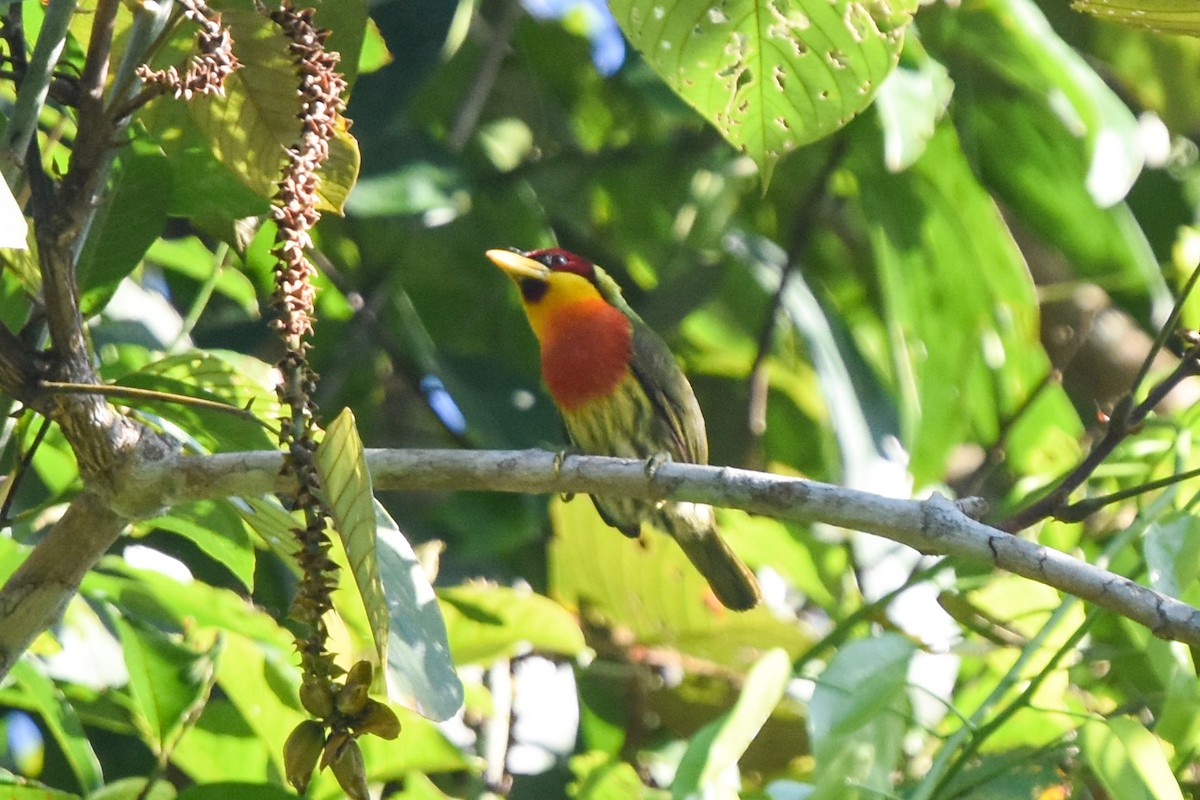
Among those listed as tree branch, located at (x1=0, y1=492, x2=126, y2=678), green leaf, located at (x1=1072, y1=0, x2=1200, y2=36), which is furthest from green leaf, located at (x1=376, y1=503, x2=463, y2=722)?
green leaf, located at (x1=1072, y1=0, x2=1200, y2=36)

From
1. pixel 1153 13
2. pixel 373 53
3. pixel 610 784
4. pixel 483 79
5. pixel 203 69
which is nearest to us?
pixel 203 69

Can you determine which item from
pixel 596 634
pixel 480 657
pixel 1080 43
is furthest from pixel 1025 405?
pixel 1080 43

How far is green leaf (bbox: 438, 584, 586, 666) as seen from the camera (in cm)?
276

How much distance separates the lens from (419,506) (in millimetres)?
4340

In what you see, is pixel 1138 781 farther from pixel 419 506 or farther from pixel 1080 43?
pixel 1080 43

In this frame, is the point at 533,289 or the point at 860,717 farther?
the point at 533,289

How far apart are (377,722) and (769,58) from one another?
1115 millimetres

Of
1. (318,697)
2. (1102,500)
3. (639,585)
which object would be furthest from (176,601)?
(1102,500)

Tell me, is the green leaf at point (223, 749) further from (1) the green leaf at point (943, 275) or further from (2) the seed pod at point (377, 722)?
(1) the green leaf at point (943, 275)

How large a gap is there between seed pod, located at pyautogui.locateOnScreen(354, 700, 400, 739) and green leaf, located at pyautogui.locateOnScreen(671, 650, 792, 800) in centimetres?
61

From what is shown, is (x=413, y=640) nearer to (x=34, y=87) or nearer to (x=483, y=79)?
(x=34, y=87)

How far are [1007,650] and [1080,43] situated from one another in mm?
2926

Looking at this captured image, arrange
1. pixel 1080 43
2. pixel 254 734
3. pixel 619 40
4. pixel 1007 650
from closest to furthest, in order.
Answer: pixel 254 734
pixel 1007 650
pixel 619 40
pixel 1080 43

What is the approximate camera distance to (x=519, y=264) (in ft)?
12.0
